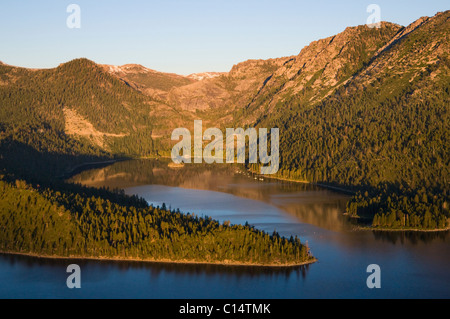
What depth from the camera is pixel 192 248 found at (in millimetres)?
150750

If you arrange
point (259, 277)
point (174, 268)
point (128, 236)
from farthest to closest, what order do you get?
point (128, 236) → point (174, 268) → point (259, 277)

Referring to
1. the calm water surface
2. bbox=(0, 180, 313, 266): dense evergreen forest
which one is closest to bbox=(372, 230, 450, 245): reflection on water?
the calm water surface

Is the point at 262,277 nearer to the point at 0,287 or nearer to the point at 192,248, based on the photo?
the point at 192,248

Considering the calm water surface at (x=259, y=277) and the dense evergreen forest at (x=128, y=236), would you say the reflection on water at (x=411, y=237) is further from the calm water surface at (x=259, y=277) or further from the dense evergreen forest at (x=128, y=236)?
the dense evergreen forest at (x=128, y=236)

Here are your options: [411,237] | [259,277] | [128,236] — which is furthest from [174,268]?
[411,237]

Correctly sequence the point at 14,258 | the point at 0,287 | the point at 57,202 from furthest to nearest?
the point at 57,202
the point at 14,258
the point at 0,287

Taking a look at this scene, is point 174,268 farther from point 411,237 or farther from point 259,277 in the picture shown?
point 411,237

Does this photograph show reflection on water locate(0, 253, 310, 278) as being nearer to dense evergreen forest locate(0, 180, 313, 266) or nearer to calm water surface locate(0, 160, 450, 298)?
calm water surface locate(0, 160, 450, 298)

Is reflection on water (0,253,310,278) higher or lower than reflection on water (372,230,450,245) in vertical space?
lower

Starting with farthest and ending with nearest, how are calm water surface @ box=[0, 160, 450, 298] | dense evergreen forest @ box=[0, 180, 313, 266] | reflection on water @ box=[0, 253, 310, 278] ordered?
dense evergreen forest @ box=[0, 180, 313, 266]
reflection on water @ box=[0, 253, 310, 278]
calm water surface @ box=[0, 160, 450, 298]

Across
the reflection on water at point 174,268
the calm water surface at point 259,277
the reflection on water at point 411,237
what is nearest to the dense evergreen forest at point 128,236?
the reflection on water at point 174,268
